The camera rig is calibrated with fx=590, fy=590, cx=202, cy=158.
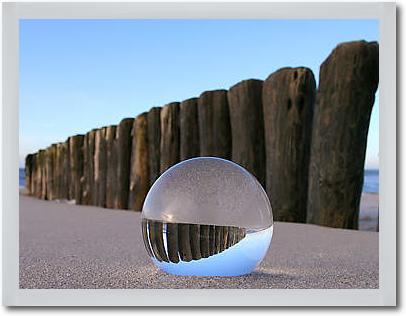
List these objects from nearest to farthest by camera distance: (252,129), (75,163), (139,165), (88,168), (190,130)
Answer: (252,129) → (190,130) → (139,165) → (88,168) → (75,163)

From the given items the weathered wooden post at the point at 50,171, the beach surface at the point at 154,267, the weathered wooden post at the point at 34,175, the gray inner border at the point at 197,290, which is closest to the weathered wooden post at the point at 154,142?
the beach surface at the point at 154,267

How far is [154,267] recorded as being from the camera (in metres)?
2.80

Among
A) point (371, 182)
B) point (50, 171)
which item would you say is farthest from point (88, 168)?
point (371, 182)

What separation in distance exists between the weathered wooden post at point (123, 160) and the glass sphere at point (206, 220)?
5815mm

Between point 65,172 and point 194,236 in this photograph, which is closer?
point 194,236

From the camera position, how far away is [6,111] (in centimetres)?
229

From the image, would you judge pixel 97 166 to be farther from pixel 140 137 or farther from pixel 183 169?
pixel 183 169

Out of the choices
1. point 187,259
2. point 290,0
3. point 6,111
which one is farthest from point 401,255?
point 6,111

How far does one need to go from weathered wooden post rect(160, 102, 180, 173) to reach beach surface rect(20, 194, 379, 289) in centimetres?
184

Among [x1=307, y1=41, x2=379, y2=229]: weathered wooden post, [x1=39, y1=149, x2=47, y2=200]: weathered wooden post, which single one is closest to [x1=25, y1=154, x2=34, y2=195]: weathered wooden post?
[x1=39, y1=149, x2=47, y2=200]: weathered wooden post

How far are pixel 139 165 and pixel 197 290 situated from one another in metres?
5.58

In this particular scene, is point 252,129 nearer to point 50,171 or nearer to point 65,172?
point 65,172

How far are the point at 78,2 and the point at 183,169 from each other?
809mm

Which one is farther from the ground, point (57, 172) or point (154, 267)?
point (154, 267)
